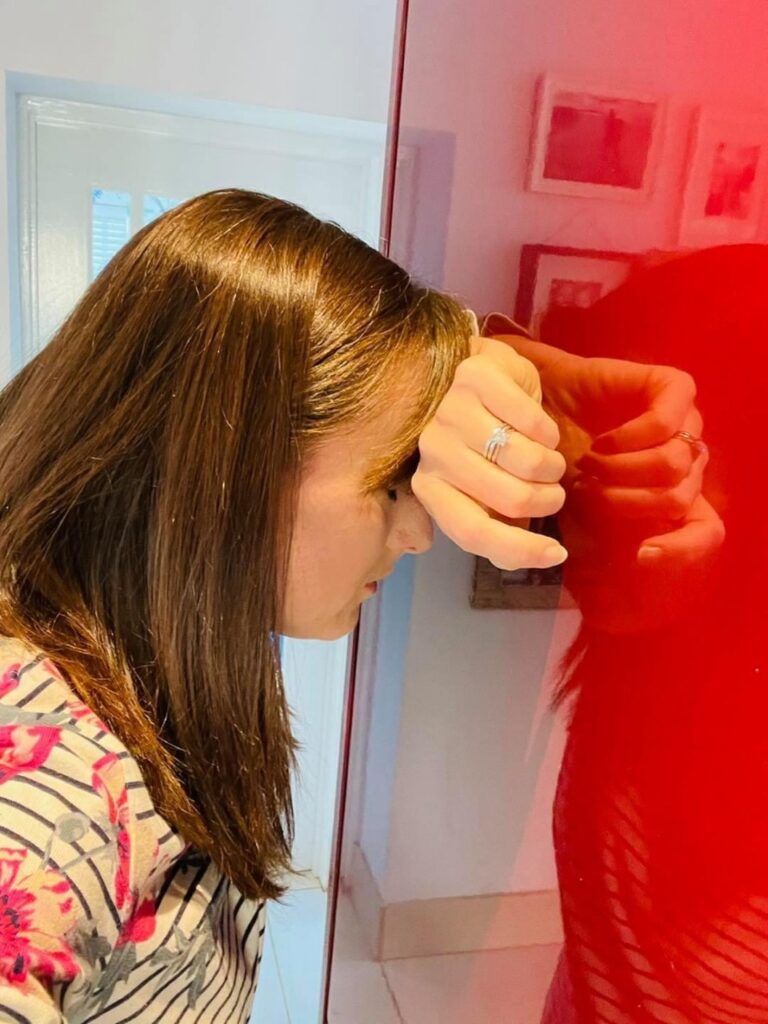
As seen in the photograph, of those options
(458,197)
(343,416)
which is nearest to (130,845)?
(343,416)

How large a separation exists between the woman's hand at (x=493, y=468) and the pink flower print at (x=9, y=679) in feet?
0.99

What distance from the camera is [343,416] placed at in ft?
2.09

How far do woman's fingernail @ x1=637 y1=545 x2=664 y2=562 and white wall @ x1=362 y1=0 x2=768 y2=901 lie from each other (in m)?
0.10

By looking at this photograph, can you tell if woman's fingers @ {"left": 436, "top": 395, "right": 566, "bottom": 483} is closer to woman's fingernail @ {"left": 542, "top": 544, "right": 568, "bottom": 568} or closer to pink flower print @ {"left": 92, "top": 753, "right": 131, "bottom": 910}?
woman's fingernail @ {"left": 542, "top": 544, "right": 568, "bottom": 568}

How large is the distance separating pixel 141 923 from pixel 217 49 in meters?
1.42

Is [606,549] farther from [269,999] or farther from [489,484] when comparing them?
[269,999]

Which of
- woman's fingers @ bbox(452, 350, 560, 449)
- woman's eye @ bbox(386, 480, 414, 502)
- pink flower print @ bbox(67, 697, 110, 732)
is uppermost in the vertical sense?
woman's fingers @ bbox(452, 350, 560, 449)

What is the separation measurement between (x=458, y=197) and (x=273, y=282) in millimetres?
285

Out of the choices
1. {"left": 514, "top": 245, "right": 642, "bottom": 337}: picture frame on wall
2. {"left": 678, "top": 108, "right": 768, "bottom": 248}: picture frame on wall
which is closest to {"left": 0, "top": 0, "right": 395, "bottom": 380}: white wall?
{"left": 514, "top": 245, "right": 642, "bottom": 337}: picture frame on wall

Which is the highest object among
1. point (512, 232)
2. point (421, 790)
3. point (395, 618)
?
point (512, 232)

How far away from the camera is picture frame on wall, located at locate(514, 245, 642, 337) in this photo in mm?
584

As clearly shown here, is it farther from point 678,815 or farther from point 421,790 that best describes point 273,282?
point 421,790

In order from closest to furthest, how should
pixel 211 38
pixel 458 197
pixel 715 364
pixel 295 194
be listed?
1. pixel 715 364
2. pixel 458 197
3. pixel 211 38
4. pixel 295 194

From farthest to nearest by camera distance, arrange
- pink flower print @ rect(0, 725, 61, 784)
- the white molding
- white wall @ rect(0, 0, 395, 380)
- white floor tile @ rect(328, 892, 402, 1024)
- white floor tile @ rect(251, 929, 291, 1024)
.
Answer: white floor tile @ rect(251, 929, 291, 1024) → the white molding → white wall @ rect(0, 0, 395, 380) → white floor tile @ rect(328, 892, 402, 1024) → pink flower print @ rect(0, 725, 61, 784)
